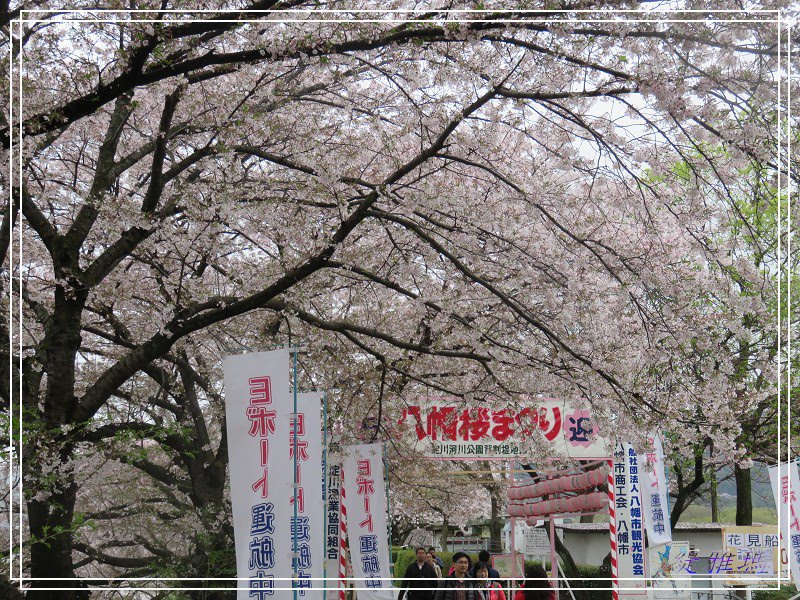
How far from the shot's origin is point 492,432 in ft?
42.0

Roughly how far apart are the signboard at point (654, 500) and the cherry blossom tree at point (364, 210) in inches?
59.6

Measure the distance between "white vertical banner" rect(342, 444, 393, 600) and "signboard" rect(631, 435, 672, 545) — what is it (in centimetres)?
358

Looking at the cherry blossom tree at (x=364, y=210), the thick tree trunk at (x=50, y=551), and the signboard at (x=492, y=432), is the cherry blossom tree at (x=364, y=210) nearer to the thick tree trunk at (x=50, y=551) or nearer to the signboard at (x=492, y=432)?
the thick tree trunk at (x=50, y=551)

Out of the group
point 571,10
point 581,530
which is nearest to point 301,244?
point 571,10

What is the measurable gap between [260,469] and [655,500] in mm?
7400

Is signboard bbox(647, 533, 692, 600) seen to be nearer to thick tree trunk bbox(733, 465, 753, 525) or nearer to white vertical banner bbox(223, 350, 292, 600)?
thick tree trunk bbox(733, 465, 753, 525)

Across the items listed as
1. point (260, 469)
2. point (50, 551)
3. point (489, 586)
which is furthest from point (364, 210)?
point (489, 586)

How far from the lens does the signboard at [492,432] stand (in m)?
12.6

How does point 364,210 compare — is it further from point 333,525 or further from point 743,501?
point 743,501

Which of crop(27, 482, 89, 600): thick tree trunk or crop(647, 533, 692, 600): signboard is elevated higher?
crop(27, 482, 89, 600): thick tree trunk

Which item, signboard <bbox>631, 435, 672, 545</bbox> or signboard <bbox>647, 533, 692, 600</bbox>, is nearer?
signboard <bbox>631, 435, 672, 545</bbox>

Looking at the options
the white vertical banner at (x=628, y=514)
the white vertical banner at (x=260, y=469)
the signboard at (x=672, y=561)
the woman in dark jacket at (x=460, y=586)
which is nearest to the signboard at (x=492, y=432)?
the white vertical banner at (x=628, y=514)

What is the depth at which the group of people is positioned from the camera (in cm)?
762

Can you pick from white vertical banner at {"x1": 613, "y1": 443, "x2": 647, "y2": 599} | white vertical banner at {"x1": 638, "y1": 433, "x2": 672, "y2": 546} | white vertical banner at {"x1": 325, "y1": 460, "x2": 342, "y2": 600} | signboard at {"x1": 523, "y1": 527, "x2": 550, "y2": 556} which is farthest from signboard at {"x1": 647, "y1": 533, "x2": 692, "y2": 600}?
Result: white vertical banner at {"x1": 325, "y1": 460, "x2": 342, "y2": 600}
